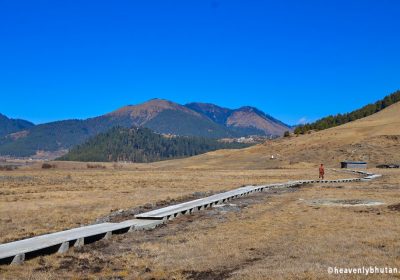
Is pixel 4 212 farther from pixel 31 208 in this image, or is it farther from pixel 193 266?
pixel 193 266

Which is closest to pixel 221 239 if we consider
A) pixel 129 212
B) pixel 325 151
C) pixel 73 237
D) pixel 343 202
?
pixel 73 237

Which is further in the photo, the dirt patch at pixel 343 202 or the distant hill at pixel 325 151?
the distant hill at pixel 325 151

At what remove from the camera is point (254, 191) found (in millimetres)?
42969

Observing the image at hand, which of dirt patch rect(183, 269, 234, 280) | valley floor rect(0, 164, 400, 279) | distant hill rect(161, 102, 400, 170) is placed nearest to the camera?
dirt patch rect(183, 269, 234, 280)

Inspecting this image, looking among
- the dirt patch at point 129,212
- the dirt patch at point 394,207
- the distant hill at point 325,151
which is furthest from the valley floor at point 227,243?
the distant hill at point 325,151

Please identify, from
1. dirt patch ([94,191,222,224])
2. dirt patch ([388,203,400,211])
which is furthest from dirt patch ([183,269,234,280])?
dirt patch ([388,203,400,211])

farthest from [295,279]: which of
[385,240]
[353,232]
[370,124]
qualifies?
[370,124]

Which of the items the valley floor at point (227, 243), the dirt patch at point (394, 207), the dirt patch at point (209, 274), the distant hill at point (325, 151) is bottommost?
the dirt patch at point (209, 274)

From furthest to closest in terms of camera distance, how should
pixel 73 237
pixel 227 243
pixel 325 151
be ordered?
pixel 325 151 → pixel 227 243 → pixel 73 237

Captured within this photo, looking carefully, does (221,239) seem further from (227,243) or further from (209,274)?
(209,274)

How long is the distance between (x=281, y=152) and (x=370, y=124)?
44.1 m

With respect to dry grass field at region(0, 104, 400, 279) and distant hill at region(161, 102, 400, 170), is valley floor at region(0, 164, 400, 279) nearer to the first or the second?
dry grass field at region(0, 104, 400, 279)

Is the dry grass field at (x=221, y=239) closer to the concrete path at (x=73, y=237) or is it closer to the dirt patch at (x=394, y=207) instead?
the dirt patch at (x=394, y=207)

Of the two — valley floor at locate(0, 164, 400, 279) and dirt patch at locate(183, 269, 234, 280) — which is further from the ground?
valley floor at locate(0, 164, 400, 279)
